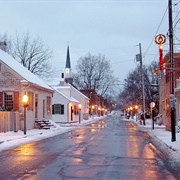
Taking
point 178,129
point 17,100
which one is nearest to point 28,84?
point 17,100

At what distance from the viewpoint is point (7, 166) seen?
484 inches

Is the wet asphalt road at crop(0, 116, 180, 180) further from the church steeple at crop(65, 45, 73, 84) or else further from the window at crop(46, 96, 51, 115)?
the church steeple at crop(65, 45, 73, 84)

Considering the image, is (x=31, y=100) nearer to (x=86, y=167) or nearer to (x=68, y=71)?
(x=86, y=167)

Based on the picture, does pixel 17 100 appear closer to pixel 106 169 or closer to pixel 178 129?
pixel 178 129

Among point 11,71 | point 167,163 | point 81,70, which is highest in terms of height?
point 81,70

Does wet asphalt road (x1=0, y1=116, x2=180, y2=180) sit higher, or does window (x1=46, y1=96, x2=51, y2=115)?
window (x1=46, y1=96, x2=51, y2=115)

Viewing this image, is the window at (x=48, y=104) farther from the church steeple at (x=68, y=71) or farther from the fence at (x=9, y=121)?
the church steeple at (x=68, y=71)

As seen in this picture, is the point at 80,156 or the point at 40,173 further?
the point at 80,156

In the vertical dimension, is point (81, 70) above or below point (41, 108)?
above

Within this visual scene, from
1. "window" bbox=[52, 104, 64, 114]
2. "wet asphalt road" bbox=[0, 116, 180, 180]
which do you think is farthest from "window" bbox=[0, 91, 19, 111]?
"window" bbox=[52, 104, 64, 114]

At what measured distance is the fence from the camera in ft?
93.7

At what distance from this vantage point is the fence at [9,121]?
28.6m

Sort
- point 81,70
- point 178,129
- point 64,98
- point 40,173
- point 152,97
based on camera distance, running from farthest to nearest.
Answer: point 81,70, point 152,97, point 64,98, point 178,129, point 40,173

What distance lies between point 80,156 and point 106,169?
11.6 feet
